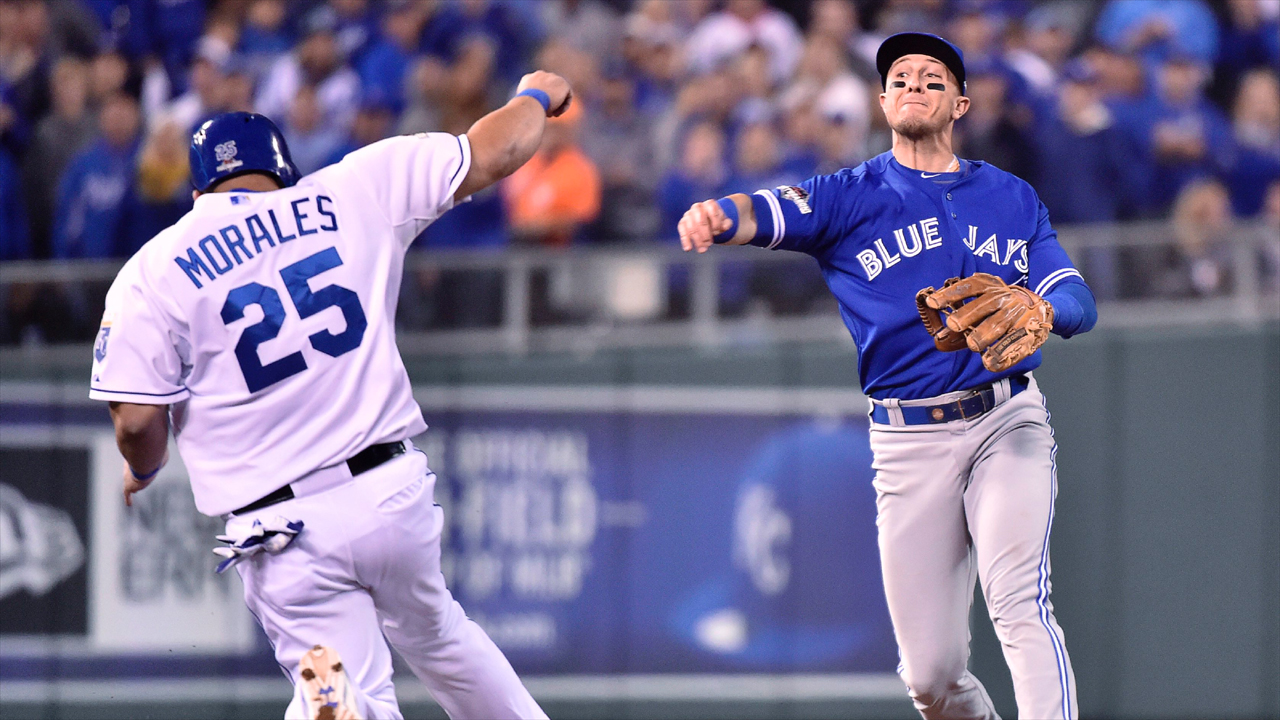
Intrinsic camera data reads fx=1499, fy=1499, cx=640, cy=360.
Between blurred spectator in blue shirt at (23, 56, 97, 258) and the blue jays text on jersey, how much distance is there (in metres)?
4.56

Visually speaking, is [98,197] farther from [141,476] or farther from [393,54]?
[141,476]

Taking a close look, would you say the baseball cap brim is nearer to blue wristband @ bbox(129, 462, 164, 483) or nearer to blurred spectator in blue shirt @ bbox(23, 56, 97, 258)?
blue wristband @ bbox(129, 462, 164, 483)

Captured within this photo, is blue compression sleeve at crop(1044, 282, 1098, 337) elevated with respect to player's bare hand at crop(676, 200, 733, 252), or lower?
lower

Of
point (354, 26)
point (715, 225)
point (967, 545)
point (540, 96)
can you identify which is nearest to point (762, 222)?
point (715, 225)

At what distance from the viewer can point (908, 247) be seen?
14.3 feet

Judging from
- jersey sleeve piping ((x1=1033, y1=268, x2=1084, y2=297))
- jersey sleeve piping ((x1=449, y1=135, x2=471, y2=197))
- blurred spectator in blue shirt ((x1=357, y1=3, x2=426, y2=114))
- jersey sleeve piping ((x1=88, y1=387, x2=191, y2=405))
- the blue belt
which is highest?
blurred spectator in blue shirt ((x1=357, y1=3, x2=426, y2=114))

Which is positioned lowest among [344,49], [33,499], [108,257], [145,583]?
[145,583]

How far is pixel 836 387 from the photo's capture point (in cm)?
784

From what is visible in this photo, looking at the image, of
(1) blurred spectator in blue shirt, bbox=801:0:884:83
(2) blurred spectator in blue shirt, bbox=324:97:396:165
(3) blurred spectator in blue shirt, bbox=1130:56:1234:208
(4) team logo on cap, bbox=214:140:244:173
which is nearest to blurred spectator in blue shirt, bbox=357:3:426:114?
(2) blurred spectator in blue shirt, bbox=324:97:396:165

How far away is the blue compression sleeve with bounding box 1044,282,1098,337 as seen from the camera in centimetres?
413

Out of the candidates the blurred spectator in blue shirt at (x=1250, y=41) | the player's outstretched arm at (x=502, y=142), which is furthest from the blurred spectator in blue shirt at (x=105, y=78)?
the blurred spectator in blue shirt at (x=1250, y=41)

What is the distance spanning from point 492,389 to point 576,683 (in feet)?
5.16

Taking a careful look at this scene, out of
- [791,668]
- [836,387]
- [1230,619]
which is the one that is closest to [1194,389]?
[1230,619]

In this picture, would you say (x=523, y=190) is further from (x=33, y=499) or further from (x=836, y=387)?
(x=33, y=499)
